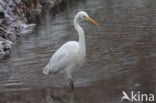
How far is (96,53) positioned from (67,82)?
265 centimetres

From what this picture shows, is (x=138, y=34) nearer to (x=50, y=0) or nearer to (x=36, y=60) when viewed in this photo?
(x=36, y=60)

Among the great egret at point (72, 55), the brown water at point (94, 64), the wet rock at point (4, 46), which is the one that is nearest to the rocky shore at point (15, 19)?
the wet rock at point (4, 46)

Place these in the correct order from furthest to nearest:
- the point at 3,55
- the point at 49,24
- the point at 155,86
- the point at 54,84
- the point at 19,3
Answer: the point at 19,3
the point at 49,24
the point at 3,55
the point at 54,84
the point at 155,86

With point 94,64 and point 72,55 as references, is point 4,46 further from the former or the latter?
point 72,55

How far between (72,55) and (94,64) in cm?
226

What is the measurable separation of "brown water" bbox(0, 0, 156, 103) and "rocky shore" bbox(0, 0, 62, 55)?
0.54 metres

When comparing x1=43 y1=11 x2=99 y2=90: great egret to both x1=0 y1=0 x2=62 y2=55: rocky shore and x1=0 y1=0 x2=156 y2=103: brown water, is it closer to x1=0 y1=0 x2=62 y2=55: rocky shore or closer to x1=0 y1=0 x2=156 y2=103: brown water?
x1=0 y1=0 x2=156 y2=103: brown water

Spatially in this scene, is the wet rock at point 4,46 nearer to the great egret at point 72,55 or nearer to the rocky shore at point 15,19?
the rocky shore at point 15,19

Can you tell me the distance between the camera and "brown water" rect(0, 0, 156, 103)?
8.79 meters

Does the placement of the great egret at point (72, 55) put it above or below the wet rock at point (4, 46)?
above

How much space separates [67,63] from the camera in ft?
29.2

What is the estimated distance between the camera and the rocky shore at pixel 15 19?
50.0 feet

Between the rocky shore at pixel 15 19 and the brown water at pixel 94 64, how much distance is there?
1.76 ft

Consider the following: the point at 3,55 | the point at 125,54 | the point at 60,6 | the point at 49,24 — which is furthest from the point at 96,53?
the point at 60,6
